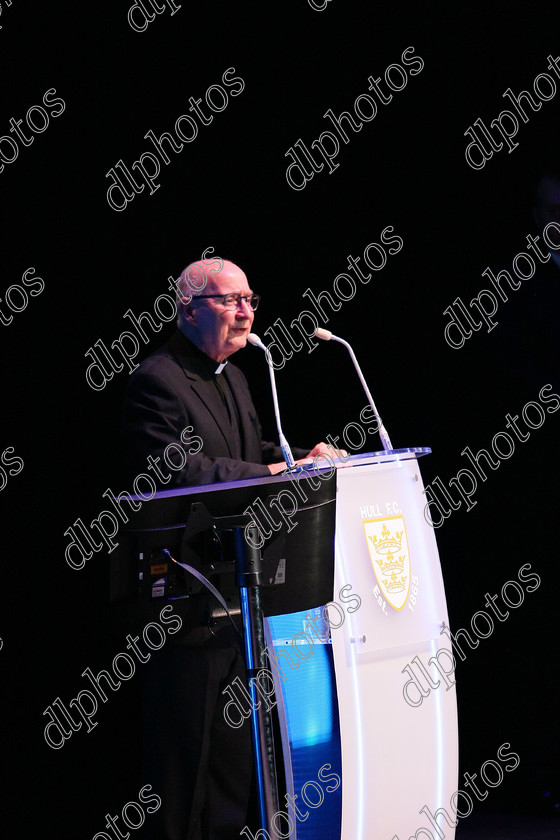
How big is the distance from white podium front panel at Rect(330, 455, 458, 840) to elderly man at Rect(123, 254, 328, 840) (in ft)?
0.85

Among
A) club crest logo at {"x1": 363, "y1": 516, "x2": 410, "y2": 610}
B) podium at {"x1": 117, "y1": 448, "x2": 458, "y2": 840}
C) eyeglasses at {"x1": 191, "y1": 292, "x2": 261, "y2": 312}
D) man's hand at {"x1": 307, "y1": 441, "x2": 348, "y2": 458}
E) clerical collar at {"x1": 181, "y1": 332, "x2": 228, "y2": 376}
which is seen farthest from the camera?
clerical collar at {"x1": 181, "y1": 332, "x2": 228, "y2": 376}

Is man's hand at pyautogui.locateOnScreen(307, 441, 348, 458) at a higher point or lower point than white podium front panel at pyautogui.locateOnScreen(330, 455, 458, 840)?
higher

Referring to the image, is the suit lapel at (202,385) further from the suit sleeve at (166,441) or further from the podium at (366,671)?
the podium at (366,671)

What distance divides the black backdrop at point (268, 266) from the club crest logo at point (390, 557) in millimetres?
1125

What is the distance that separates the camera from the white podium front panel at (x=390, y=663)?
7.86ft

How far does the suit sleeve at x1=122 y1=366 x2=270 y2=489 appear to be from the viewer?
2641 mm

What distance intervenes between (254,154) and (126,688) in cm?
215

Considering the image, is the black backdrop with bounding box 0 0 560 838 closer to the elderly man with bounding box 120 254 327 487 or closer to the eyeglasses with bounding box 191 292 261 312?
the elderly man with bounding box 120 254 327 487

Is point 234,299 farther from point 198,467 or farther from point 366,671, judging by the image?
point 366,671

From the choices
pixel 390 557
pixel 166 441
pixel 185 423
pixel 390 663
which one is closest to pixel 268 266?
pixel 185 423

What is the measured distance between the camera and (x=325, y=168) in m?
3.98

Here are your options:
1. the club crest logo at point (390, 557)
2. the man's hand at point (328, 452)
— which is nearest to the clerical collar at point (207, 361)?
the man's hand at point (328, 452)

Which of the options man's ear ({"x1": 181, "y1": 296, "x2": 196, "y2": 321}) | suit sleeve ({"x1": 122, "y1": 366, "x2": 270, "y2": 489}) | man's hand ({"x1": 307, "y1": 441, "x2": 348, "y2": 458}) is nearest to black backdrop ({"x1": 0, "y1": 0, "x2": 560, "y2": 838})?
man's ear ({"x1": 181, "y1": 296, "x2": 196, "y2": 321})

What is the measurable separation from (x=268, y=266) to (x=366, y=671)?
6.51ft
